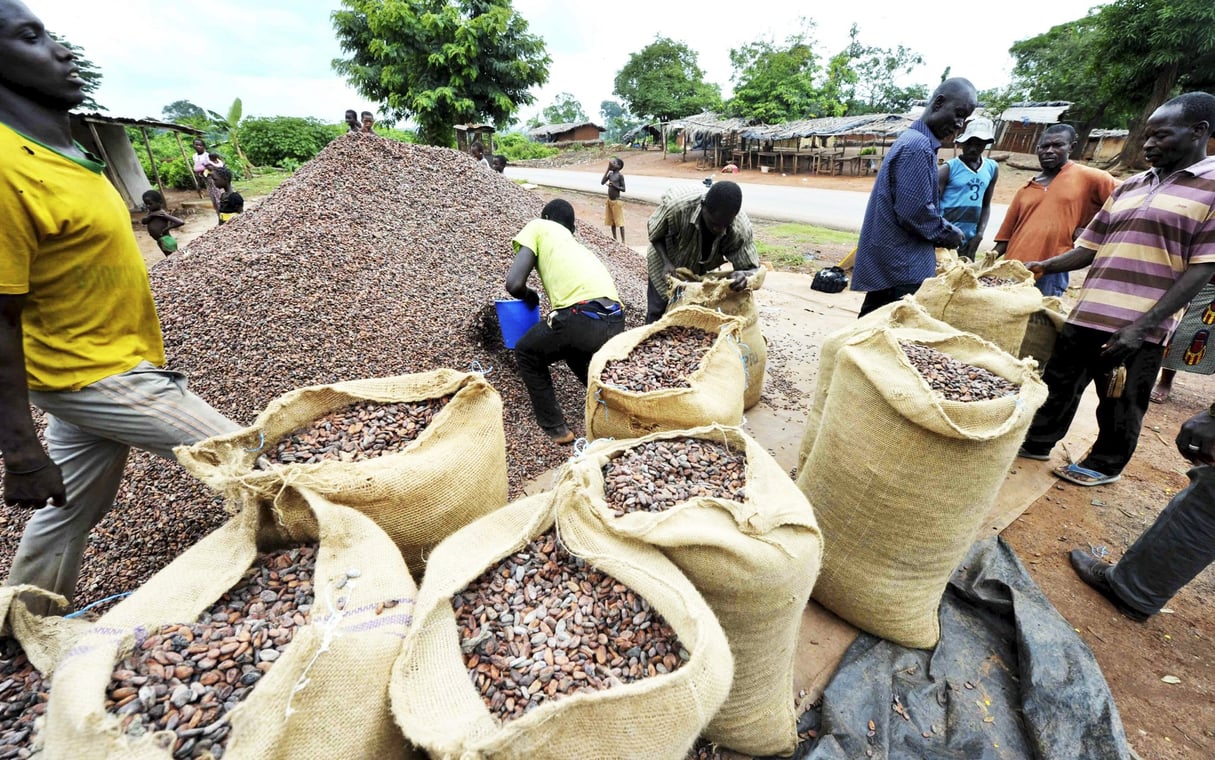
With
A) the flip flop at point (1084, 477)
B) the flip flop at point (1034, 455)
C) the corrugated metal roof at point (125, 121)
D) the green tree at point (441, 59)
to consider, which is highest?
the green tree at point (441, 59)

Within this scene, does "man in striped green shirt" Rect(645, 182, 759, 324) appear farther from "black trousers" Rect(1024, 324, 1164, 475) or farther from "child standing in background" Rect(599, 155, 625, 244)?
"child standing in background" Rect(599, 155, 625, 244)

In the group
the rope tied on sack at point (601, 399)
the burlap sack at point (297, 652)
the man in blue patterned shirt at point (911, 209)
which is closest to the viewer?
the burlap sack at point (297, 652)

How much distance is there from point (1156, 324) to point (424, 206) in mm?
5088

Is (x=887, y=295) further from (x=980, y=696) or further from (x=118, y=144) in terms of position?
(x=118, y=144)

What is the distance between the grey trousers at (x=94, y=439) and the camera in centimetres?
150

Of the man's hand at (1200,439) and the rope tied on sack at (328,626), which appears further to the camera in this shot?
the man's hand at (1200,439)

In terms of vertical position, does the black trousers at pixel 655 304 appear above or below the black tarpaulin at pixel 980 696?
above

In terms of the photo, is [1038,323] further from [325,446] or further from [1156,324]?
A: [325,446]

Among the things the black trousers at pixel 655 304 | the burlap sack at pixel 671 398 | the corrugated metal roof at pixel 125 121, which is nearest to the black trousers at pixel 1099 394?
the burlap sack at pixel 671 398

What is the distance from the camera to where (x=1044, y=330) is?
2945 mm

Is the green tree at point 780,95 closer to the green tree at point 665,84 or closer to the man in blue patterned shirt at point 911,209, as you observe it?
the green tree at point 665,84

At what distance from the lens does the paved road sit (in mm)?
11844

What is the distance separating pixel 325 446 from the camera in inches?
60.2

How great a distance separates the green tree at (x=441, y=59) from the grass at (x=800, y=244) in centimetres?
1012
